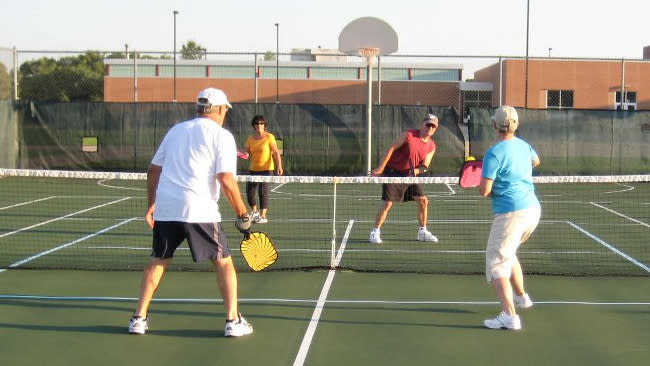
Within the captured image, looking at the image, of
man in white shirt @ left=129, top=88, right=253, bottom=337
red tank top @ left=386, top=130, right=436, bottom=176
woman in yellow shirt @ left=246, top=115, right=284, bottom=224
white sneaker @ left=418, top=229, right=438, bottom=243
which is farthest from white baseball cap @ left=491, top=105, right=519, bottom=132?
woman in yellow shirt @ left=246, top=115, right=284, bottom=224

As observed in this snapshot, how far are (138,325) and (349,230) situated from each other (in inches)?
273

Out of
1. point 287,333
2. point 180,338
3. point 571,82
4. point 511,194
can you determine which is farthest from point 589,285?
point 571,82

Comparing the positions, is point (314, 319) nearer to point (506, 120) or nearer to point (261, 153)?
point (506, 120)

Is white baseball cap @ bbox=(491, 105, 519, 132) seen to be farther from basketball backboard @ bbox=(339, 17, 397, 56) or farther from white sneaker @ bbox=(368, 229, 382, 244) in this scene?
basketball backboard @ bbox=(339, 17, 397, 56)

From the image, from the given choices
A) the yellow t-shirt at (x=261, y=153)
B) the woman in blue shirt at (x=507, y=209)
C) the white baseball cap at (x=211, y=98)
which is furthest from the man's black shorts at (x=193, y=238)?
the yellow t-shirt at (x=261, y=153)

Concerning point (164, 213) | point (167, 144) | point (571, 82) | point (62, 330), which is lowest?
point (62, 330)

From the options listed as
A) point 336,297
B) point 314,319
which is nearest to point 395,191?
point 336,297

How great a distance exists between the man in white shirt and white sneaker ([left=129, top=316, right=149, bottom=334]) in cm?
19

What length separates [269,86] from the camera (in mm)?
45156

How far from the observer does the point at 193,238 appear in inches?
245

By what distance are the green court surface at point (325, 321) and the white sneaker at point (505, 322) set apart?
6 cm

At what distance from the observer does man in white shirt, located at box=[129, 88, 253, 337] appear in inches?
244

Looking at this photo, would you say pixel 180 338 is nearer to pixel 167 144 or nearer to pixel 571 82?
pixel 167 144

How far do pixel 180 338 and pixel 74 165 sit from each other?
65.1ft
